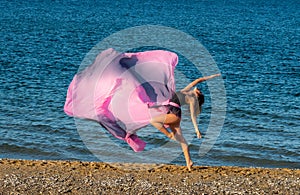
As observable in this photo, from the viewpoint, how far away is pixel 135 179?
16844 millimetres

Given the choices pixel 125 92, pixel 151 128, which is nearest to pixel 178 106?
pixel 125 92

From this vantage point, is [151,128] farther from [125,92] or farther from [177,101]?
[125,92]

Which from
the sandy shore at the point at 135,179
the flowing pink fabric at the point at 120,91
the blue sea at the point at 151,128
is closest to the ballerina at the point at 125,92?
the flowing pink fabric at the point at 120,91

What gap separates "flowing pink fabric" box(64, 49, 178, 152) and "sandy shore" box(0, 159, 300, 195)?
5.28 metres

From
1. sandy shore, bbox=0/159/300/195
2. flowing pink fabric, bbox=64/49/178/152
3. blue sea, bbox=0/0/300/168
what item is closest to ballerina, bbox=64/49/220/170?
flowing pink fabric, bbox=64/49/178/152

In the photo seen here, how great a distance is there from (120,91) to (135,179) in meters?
6.75

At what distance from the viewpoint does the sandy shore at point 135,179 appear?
15.8m

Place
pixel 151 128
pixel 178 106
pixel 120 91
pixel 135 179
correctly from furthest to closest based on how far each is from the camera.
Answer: pixel 151 128 → pixel 135 179 → pixel 178 106 → pixel 120 91

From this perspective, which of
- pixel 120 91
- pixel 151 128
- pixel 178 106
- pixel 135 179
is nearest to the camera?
pixel 120 91

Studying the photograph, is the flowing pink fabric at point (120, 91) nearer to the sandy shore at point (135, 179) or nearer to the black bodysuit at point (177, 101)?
the black bodysuit at point (177, 101)

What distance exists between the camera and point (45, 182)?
53.1 feet

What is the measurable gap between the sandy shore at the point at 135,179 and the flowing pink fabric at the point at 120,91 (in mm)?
5278

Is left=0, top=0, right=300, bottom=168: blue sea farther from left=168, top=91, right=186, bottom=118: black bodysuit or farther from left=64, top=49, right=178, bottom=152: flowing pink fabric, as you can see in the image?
left=64, top=49, right=178, bottom=152: flowing pink fabric

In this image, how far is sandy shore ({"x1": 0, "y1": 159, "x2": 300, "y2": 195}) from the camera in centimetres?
1580
